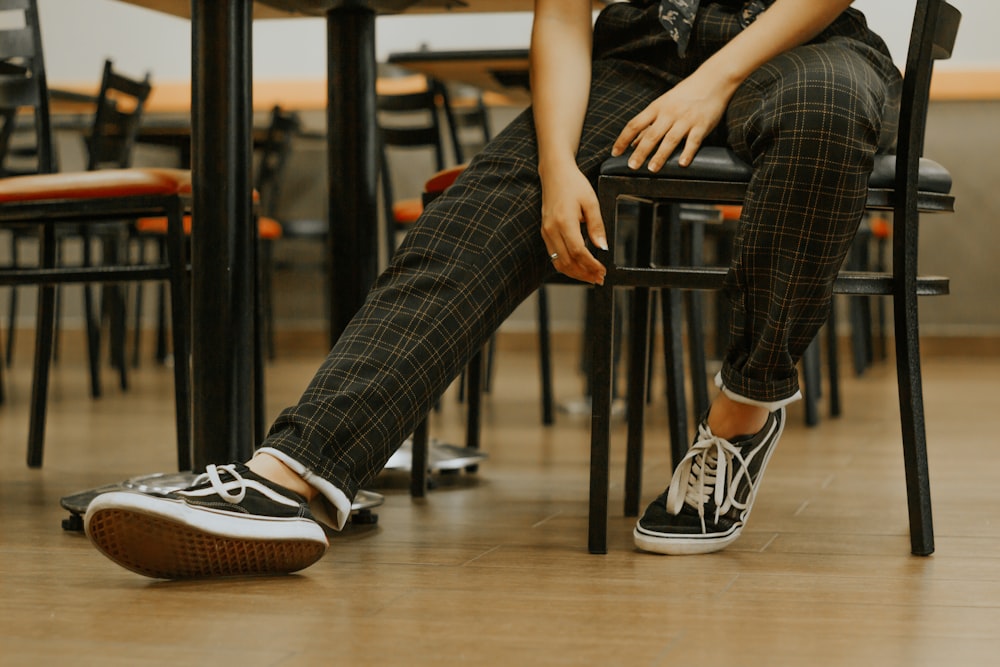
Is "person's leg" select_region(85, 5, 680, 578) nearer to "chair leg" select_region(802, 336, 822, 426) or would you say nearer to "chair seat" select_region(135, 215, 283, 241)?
"chair leg" select_region(802, 336, 822, 426)

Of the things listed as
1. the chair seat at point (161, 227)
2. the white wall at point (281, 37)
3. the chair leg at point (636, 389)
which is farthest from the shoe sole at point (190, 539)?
the white wall at point (281, 37)

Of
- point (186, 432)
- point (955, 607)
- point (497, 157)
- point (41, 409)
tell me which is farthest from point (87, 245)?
point (955, 607)

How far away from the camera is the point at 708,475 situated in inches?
52.8

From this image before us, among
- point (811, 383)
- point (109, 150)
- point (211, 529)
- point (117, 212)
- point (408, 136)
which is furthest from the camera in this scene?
point (408, 136)

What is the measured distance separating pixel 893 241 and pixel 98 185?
3.25 ft

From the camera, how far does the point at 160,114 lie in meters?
5.44

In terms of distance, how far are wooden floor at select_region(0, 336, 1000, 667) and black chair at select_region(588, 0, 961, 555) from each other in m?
0.08

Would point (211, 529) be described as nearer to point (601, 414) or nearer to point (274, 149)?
A: point (601, 414)

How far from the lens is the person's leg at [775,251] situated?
4.05ft

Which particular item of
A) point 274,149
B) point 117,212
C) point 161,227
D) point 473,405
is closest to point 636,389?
point 473,405

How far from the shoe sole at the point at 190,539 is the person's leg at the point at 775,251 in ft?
1.25

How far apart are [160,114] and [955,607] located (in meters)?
4.85

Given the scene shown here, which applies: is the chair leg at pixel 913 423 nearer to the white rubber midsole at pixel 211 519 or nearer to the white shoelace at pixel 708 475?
the white shoelace at pixel 708 475

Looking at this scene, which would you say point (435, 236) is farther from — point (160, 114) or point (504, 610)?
point (160, 114)
